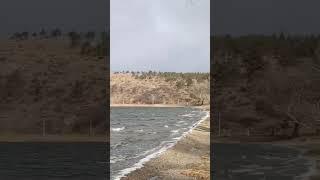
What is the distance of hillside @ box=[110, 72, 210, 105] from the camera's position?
154 ft

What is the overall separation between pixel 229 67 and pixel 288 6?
4.88 m

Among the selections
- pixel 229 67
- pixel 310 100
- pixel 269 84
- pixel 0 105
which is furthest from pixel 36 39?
pixel 310 100

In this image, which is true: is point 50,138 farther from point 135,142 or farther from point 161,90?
point 161,90

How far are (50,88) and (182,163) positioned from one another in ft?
24.8

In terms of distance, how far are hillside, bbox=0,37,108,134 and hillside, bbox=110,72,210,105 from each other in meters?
25.0

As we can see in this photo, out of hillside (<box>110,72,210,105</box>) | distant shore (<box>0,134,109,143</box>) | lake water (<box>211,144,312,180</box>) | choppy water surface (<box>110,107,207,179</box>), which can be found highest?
hillside (<box>110,72,210,105</box>)

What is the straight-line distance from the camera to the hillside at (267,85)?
14.0m

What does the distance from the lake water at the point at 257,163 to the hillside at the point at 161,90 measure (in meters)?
31.7

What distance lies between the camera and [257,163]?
1176cm

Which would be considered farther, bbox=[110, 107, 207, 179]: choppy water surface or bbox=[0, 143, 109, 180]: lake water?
bbox=[110, 107, 207, 179]: choppy water surface

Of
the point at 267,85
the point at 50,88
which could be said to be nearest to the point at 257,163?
the point at 267,85

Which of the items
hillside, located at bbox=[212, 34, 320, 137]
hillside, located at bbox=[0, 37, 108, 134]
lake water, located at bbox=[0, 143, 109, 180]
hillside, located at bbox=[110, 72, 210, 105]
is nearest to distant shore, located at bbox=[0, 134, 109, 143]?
hillside, located at bbox=[0, 37, 108, 134]

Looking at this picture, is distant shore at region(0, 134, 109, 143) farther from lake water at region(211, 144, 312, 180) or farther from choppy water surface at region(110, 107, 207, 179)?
lake water at region(211, 144, 312, 180)

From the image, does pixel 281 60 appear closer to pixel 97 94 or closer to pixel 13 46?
pixel 97 94
